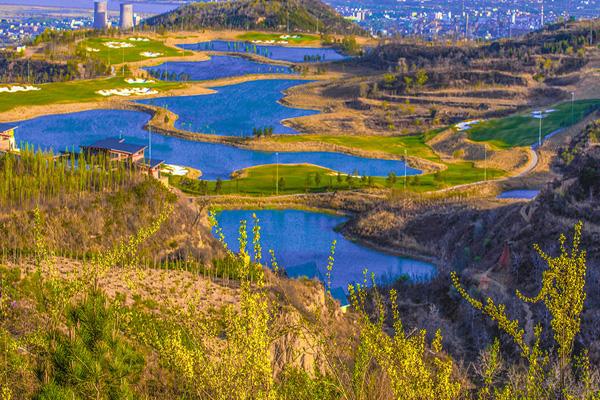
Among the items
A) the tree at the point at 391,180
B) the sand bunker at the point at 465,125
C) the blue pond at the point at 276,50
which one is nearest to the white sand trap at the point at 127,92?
the sand bunker at the point at 465,125

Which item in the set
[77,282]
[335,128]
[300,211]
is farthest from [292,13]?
[77,282]

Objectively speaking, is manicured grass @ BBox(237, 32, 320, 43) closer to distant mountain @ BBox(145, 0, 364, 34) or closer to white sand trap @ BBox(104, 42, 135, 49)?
distant mountain @ BBox(145, 0, 364, 34)

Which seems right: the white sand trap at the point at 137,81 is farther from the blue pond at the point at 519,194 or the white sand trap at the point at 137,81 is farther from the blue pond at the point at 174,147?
the blue pond at the point at 519,194

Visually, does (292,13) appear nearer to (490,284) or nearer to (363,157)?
(363,157)

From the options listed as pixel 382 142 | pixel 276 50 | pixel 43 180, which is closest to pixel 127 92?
pixel 382 142

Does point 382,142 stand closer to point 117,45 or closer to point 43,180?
point 43,180

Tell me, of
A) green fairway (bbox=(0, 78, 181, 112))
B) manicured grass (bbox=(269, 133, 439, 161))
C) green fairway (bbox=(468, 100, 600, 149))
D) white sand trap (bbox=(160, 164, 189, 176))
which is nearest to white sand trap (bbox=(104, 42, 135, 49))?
green fairway (bbox=(0, 78, 181, 112))

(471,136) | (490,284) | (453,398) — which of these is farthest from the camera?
(471,136)
